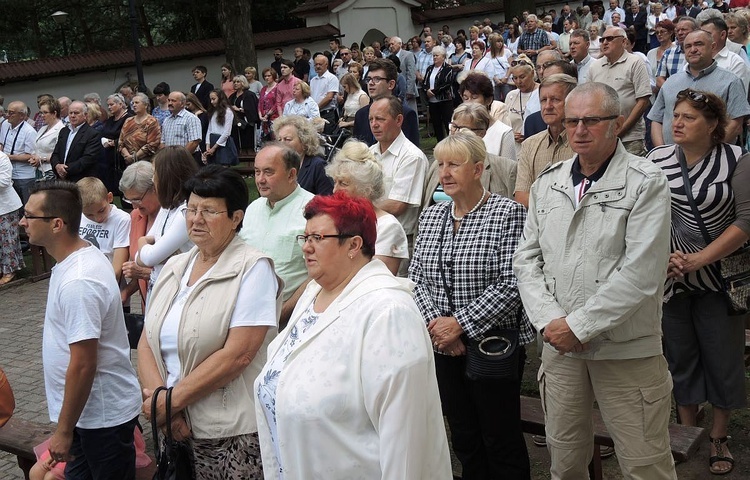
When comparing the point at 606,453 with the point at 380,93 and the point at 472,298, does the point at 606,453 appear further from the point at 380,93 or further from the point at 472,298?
the point at 380,93

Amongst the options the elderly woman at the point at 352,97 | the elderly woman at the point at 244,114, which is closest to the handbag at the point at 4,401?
the elderly woman at the point at 352,97

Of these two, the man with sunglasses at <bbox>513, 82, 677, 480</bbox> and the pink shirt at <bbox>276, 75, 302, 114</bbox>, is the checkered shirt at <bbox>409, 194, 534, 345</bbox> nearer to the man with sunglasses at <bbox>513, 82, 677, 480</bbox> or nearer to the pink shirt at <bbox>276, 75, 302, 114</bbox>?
the man with sunglasses at <bbox>513, 82, 677, 480</bbox>

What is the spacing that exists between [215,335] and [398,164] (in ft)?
7.69

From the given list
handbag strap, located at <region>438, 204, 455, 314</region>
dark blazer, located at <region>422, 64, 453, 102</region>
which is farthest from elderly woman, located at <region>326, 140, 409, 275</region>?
dark blazer, located at <region>422, 64, 453, 102</region>

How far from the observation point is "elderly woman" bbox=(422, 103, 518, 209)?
534 cm

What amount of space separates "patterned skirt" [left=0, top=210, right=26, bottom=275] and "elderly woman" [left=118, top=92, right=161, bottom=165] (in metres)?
1.77

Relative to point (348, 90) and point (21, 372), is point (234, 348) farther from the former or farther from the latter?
point (348, 90)

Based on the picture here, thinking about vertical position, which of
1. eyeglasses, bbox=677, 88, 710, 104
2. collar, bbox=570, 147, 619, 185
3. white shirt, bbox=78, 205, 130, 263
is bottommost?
white shirt, bbox=78, 205, 130, 263

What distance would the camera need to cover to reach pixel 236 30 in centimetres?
2148

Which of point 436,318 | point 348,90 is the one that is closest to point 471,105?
point 436,318

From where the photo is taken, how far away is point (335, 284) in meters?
3.12

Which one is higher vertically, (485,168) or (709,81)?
(709,81)

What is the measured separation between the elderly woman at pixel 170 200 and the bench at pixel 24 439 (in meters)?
1.16

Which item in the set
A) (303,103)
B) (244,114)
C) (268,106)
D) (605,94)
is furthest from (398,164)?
(244,114)
